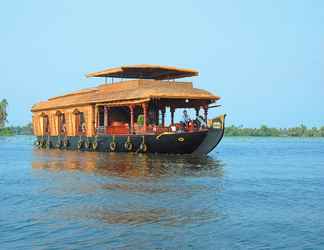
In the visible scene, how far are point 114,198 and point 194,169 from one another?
23.4 ft

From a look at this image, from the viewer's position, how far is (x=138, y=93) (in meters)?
26.0

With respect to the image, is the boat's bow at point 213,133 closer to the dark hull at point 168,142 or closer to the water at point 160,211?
the dark hull at point 168,142

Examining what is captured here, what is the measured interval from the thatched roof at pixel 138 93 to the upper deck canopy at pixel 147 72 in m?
0.80

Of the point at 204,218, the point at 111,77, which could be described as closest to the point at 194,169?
the point at 204,218

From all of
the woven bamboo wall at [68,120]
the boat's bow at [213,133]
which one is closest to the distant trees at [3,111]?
the woven bamboo wall at [68,120]

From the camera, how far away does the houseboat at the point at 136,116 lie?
2494 cm

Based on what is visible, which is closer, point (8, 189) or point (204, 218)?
point (204, 218)

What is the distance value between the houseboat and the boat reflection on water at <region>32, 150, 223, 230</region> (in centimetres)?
454

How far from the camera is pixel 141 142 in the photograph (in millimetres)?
25625

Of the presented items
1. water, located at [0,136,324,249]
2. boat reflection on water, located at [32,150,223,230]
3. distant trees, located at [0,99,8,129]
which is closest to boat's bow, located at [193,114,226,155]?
boat reflection on water, located at [32,150,223,230]

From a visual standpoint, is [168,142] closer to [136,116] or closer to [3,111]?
[136,116]

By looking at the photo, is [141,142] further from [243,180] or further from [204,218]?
[204,218]

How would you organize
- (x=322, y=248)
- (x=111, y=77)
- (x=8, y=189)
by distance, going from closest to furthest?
(x=322, y=248), (x=8, y=189), (x=111, y=77)

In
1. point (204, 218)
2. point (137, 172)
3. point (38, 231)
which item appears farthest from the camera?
point (137, 172)
